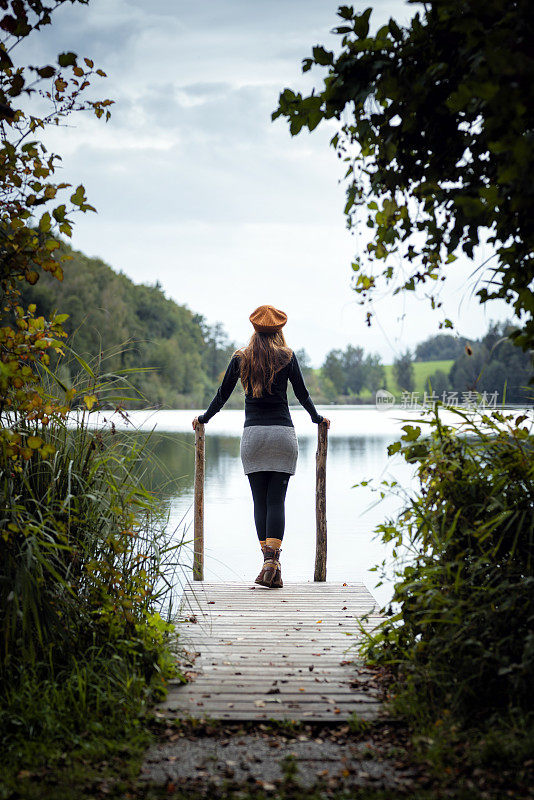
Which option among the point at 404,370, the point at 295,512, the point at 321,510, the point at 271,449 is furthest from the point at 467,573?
the point at 404,370

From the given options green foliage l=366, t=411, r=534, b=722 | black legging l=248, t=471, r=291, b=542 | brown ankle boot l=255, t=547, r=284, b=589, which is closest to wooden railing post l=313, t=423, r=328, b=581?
brown ankle boot l=255, t=547, r=284, b=589

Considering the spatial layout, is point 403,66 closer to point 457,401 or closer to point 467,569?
point 457,401

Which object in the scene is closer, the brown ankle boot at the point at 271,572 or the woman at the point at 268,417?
the woman at the point at 268,417

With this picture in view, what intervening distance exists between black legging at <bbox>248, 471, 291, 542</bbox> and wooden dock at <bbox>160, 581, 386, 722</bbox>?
1.48 feet

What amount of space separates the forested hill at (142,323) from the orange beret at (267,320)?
1050 inches

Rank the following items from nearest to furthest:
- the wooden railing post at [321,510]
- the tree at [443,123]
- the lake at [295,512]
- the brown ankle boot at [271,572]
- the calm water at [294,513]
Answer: the tree at [443,123] → the lake at [295,512] → the brown ankle boot at [271,572] → the wooden railing post at [321,510] → the calm water at [294,513]

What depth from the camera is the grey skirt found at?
508 centimetres

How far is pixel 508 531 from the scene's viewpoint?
3.19 m

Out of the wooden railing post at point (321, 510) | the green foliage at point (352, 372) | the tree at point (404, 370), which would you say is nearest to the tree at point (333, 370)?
the green foliage at point (352, 372)

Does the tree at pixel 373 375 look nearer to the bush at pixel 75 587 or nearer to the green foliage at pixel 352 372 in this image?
the green foliage at pixel 352 372

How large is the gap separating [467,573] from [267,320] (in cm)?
250

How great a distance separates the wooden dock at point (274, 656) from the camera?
2.96 m

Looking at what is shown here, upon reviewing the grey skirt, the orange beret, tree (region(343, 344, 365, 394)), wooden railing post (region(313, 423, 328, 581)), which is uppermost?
tree (region(343, 344, 365, 394))

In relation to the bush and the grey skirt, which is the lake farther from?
the grey skirt
